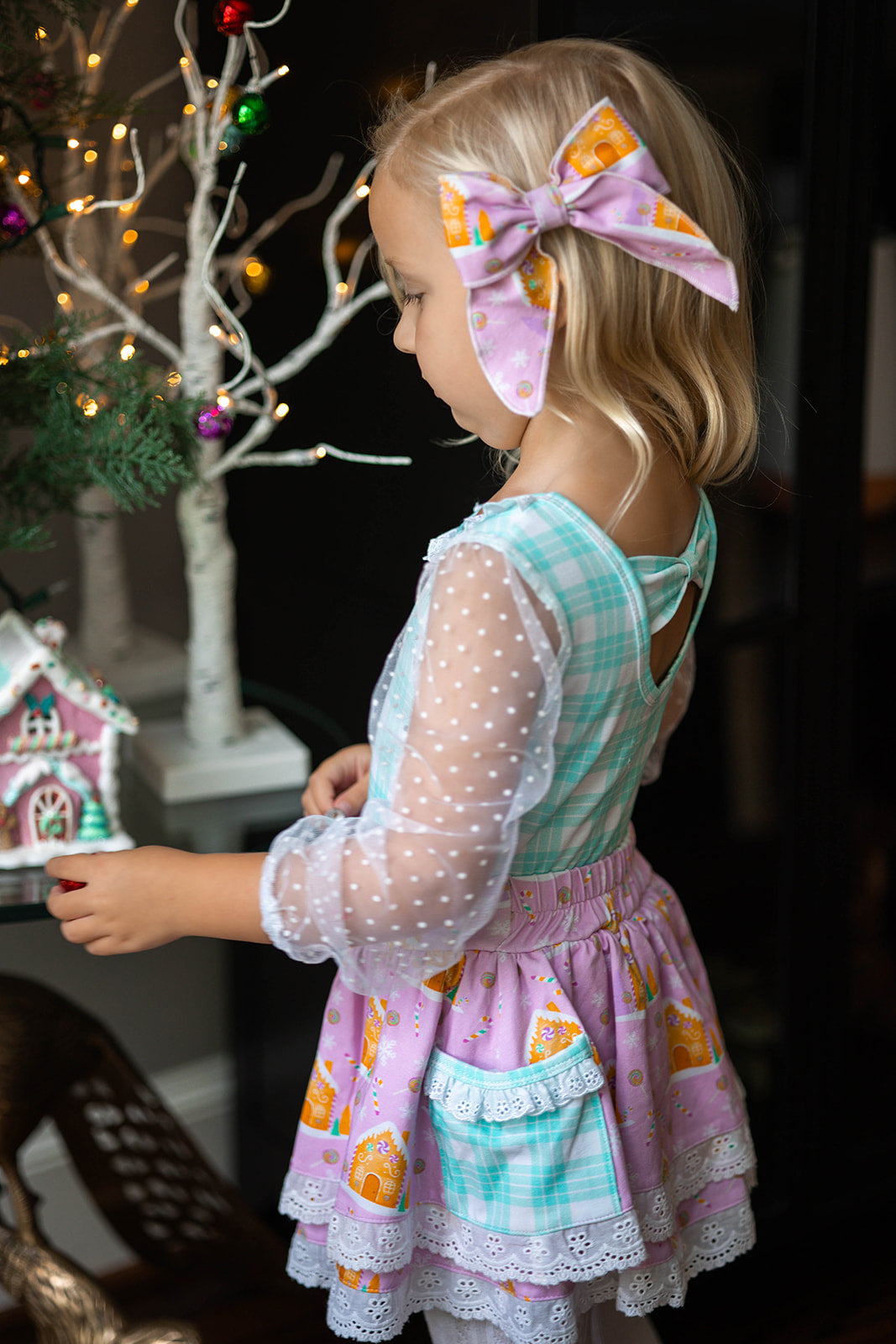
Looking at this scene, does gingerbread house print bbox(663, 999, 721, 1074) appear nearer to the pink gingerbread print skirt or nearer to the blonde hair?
the pink gingerbread print skirt

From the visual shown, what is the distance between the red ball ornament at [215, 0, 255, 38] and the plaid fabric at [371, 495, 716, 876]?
1.53ft

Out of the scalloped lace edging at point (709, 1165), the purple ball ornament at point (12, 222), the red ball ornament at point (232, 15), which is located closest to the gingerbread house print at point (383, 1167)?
the scalloped lace edging at point (709, 1165)

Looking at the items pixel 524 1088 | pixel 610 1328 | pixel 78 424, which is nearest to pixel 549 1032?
pixel 524 1088

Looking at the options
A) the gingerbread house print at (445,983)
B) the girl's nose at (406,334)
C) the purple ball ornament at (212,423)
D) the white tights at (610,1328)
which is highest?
the girl's nose at (406,334)

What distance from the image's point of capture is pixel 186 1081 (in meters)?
1.68

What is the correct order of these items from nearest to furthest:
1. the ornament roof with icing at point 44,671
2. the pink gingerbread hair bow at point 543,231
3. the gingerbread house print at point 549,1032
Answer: the pink gingerbread hair bow at point 543,231, the gingerbread house print at point 549,1032, the ornament roof with icing at point 44,671

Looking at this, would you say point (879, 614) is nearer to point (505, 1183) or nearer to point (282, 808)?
point (282, 808)

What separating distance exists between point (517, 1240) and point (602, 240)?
0.65m

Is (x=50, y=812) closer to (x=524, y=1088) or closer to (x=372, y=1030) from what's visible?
(x=372, y=1030)

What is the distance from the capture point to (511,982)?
0.85 meters

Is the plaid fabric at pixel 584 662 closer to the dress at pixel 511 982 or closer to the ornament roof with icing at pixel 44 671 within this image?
the dress at pixel 511 982

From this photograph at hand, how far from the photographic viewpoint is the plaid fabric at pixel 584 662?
29.7 inches

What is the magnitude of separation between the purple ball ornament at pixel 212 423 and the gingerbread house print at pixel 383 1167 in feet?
1.79

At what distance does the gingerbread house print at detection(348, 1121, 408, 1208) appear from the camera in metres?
0.84
